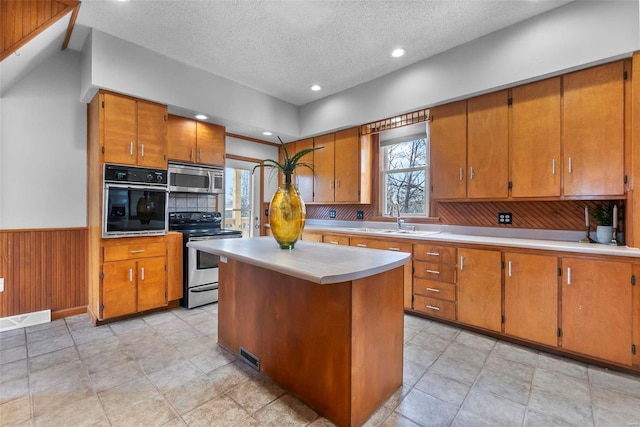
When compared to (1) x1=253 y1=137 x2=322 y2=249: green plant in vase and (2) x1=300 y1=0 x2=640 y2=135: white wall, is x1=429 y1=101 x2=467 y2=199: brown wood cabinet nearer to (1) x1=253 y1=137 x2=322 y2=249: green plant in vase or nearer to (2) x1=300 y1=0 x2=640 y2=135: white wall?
(2) x1=300 y1=0 x2=640 y2=135: white wall

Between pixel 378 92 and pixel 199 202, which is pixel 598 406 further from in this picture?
pixel 199 202

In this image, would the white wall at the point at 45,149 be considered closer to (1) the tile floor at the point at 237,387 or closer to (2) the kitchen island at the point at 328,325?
(1) the tile floor at the point at 237,387

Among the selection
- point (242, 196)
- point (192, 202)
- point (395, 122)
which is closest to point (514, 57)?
point (395, 122)

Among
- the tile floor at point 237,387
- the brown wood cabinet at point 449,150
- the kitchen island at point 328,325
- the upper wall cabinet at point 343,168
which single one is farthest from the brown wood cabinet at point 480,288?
the upper wall cabinet at point 343,168

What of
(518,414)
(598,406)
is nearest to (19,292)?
(518,414)

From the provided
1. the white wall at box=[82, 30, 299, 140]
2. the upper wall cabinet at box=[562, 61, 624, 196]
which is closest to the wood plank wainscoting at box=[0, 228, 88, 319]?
the white wall at box=[82, 30, 299, 140]

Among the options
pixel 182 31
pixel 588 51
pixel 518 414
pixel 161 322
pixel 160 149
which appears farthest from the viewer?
pixel 160 149

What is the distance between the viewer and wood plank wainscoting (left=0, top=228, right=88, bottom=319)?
287 centimetres

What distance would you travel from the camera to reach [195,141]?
379 cm

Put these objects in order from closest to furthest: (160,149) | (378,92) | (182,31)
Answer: (182,31) < (160,149) < (378,92)

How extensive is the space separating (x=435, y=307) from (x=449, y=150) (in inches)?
69.8

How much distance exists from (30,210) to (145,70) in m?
1.92

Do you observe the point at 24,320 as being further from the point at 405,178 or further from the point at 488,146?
the point at 488,146

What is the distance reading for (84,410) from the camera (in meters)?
1.68
